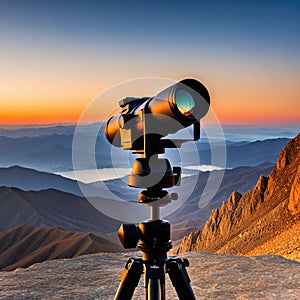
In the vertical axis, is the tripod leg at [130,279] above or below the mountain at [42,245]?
above

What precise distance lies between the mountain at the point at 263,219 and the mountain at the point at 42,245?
12.3 meters

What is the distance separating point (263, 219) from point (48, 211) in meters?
72.1

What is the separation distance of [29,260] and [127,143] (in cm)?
5490

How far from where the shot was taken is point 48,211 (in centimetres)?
9644

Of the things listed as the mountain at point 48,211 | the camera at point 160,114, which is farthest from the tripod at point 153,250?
the mountain at point 48,211

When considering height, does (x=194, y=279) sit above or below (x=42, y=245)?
above

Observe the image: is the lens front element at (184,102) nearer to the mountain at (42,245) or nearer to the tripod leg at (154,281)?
the tripod leg at (154,281)

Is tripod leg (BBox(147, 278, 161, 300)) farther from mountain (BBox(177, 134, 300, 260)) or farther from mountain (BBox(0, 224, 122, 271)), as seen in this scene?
mountain (BBox(0, 224, 122, 271))

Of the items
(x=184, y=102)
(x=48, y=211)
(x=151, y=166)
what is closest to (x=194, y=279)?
(x=151, y=166)

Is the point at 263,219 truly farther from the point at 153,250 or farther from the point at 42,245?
the point at 42,245

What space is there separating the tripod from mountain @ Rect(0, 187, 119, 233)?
82404 mm

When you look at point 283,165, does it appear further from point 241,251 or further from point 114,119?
point 114,119

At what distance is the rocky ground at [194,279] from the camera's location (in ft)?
22.9

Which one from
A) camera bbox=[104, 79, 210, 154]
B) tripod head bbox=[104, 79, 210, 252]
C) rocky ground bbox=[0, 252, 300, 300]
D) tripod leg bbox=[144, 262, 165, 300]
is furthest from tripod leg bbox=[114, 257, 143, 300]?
rocky ground bbox=[0, 252, 300, 300]
